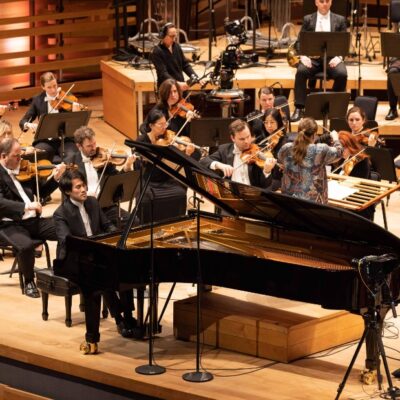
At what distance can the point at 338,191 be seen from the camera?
23.5 ft

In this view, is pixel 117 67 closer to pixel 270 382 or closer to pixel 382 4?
pixel 382 4

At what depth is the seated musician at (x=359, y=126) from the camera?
8328mm

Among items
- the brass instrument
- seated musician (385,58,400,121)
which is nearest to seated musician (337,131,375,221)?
seated musician (385,58,400,121)

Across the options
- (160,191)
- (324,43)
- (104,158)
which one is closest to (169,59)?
(324,43)

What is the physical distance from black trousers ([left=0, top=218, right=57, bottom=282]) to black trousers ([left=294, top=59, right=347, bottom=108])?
375cm

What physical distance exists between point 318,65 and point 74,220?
14.5ft

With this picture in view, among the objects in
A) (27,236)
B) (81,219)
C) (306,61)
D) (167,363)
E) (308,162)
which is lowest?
(167,363)

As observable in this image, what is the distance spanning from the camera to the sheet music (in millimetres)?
7062

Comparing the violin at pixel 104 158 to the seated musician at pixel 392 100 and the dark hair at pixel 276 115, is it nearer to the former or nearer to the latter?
the dark hair at pixel 276 115

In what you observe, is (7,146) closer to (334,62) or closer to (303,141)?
(303,141)

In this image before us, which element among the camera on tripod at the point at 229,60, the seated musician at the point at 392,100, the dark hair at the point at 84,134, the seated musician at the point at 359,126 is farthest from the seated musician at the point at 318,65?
the dark hair at the point at 84,134

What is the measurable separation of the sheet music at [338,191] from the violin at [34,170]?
1839 millimetres

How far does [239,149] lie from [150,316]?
6.60 ft

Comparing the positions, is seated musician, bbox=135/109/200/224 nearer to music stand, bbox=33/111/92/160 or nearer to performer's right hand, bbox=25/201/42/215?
performer's right hand, bbox=25/201/42/215
